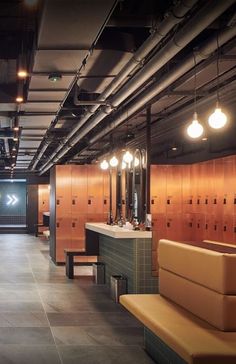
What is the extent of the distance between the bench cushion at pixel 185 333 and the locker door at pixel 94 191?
25.4ft

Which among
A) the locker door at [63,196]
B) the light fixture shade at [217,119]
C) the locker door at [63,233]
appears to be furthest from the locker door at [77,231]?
the light fixture shade at [217,119]

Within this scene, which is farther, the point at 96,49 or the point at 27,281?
the point at 27,281

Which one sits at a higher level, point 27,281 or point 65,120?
point 65,120

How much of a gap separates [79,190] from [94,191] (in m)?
0.39

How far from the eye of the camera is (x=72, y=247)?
40.9 ft

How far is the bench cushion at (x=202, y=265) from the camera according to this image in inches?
145

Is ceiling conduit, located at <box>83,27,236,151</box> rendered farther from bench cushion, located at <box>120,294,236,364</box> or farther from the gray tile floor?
the gray tile floor

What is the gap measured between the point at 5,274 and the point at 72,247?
8.08ft

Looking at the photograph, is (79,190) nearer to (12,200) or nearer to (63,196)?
(63,196)

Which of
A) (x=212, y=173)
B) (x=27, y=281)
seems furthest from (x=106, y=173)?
(x=27, y=281)

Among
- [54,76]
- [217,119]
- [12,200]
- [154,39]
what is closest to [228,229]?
[217,119]

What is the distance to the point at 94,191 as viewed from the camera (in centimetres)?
1257

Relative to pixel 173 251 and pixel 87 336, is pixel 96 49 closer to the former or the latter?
pixel 173 251

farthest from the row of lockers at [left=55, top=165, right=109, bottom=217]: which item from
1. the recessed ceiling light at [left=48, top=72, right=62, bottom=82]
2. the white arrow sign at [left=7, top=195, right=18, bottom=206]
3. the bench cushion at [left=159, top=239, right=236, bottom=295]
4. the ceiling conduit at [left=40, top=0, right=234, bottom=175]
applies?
the white arrow sign at [left=7, top=195, right=18, bottom=206]
